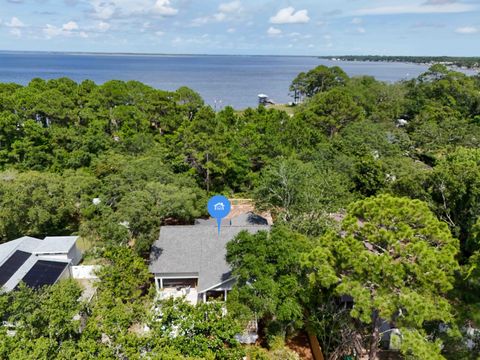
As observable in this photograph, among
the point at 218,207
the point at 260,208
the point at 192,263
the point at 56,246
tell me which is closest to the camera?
the point at 192,263

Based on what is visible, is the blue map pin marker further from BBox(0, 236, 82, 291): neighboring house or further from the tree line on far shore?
BBox(0, 236, 82, 291): neighboring house

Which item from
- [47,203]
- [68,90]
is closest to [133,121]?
[68,90]

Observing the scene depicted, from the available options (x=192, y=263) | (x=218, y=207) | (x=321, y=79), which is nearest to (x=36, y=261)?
(x=192, y=263)

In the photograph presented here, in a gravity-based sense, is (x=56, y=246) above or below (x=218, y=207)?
below

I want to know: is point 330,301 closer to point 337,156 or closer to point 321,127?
point 337,156

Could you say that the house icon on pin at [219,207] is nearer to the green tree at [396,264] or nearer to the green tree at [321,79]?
the green tree at [396,264]

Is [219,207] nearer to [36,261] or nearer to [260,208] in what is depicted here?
[260,208]

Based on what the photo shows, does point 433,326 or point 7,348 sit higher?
point 7,348

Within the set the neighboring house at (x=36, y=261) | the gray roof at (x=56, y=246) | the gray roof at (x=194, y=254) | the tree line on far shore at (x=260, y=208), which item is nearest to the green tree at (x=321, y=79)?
the tree line on far shore at (x=260, y=208)
